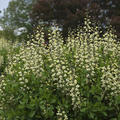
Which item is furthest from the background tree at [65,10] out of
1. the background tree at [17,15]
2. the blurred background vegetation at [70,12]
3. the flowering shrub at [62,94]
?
the flowering shrub at [62,94]

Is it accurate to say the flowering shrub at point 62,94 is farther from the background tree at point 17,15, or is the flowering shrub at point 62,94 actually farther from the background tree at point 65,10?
the background tree at point 17,15

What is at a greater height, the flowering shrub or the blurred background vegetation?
the blurred background vegetation

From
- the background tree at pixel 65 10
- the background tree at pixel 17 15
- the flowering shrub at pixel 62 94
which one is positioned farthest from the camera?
the background tree at pixel 17 15

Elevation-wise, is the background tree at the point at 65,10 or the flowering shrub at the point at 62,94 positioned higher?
the background tree at the point at 65,10

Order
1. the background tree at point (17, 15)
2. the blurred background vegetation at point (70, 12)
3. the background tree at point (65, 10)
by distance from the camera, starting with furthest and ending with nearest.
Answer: the background tree at point (17, 15) < the background tree at point (65, 10) < the blurred background vegetation at point (70, 12)

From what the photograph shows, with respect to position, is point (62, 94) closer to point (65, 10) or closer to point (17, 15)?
point (65, 10)

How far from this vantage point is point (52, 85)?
212 inches

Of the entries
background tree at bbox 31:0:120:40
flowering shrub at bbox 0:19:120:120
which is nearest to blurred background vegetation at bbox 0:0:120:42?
background tree at bbox 31:0:120:40

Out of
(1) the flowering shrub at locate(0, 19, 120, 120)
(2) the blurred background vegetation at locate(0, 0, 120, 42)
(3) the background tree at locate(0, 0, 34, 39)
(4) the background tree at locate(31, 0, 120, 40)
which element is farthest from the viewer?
(3) the background tree at locate(0, 0, 34, 39)

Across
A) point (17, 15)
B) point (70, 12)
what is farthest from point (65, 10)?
point (17, 15)

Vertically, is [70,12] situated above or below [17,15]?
below

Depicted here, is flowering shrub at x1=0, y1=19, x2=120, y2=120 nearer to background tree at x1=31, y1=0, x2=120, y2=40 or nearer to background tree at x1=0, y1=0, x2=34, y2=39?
background tree at x1=31, y1=0, x2=120, y2=40

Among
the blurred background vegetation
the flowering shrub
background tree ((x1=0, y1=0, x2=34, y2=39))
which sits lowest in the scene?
the flowering shrub

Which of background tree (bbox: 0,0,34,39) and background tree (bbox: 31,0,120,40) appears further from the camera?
background tree (bbox: 0,0,34,39)
